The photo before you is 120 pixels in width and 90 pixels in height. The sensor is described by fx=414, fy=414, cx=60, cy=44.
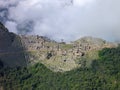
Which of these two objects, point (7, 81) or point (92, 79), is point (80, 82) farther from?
point (7, 81)

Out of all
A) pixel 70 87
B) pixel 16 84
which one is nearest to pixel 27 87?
pixel 16 84

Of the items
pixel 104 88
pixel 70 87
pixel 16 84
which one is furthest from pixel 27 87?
pixel 104 88

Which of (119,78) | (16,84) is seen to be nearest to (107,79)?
(119,78)

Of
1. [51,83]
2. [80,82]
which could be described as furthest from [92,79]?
[51,83]

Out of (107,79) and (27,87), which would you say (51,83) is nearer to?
(27,87)

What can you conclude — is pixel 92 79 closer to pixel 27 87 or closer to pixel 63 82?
pixel 63 82

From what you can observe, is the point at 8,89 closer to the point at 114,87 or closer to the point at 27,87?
the point at 27,87

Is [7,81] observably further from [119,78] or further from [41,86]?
[119,78]
